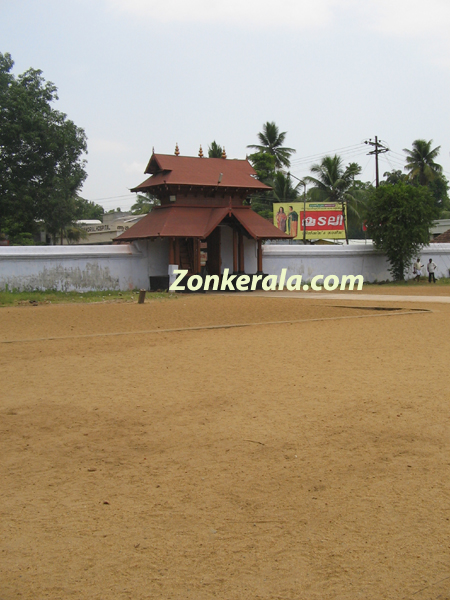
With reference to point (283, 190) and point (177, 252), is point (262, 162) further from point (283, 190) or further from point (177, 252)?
point (177, 252)

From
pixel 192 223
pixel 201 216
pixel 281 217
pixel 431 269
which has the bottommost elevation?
pixel 431 269

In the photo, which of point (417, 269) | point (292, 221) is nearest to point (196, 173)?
point (417, 269)

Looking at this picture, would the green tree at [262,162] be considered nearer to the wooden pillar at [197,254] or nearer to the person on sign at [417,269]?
the person on sign at [417,269]

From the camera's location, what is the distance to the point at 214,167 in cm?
2700

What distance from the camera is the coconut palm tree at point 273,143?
167ft

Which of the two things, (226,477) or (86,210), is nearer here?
(226,477)

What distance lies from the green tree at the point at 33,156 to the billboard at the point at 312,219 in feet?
48.0

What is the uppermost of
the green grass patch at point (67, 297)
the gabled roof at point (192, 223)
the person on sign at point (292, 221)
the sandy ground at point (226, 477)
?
the person on sign at point (292, 221)

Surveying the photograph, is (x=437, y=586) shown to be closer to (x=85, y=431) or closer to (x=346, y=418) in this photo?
(x=346, y=418)

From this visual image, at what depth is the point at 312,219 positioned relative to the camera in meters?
44.3

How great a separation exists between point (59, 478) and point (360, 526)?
6.45 feet

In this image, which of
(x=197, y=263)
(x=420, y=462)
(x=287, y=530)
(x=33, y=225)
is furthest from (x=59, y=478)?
(x=33, y=225)

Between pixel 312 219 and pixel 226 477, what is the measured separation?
41.4 meters

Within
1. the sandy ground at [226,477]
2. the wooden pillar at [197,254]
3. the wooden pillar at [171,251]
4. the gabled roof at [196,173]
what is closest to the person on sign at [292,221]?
the gabled roof at [196,173]
